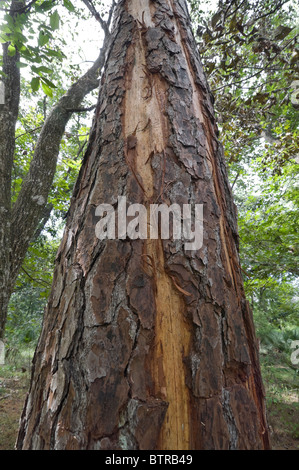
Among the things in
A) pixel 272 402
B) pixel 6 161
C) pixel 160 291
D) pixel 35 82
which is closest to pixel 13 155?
pixel 6 161

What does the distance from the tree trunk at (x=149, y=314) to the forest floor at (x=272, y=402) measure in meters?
3.54

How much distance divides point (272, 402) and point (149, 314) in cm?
606

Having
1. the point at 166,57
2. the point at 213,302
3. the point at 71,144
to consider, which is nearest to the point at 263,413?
the point at 213,302

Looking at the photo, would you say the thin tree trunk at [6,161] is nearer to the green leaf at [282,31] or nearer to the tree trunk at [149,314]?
the tree trunk at [149,314]

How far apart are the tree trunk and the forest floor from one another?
3538 mm

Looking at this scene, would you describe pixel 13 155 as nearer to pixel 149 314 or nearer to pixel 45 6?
pixel 45 6

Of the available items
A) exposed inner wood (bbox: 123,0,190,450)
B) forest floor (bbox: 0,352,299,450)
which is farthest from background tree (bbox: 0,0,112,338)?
forest floor (bbox: 0,352,299,450)

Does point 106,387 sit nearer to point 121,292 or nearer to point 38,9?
point 121,292

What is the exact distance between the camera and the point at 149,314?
0.68 m

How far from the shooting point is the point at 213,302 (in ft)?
2.34

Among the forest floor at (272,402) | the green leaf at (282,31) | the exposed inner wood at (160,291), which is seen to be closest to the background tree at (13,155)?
the exposed inner wood at (160,291)

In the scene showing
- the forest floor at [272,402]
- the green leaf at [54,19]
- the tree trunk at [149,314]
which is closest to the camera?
the tree trunk at [149,314]

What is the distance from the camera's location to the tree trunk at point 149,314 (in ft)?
1.94
